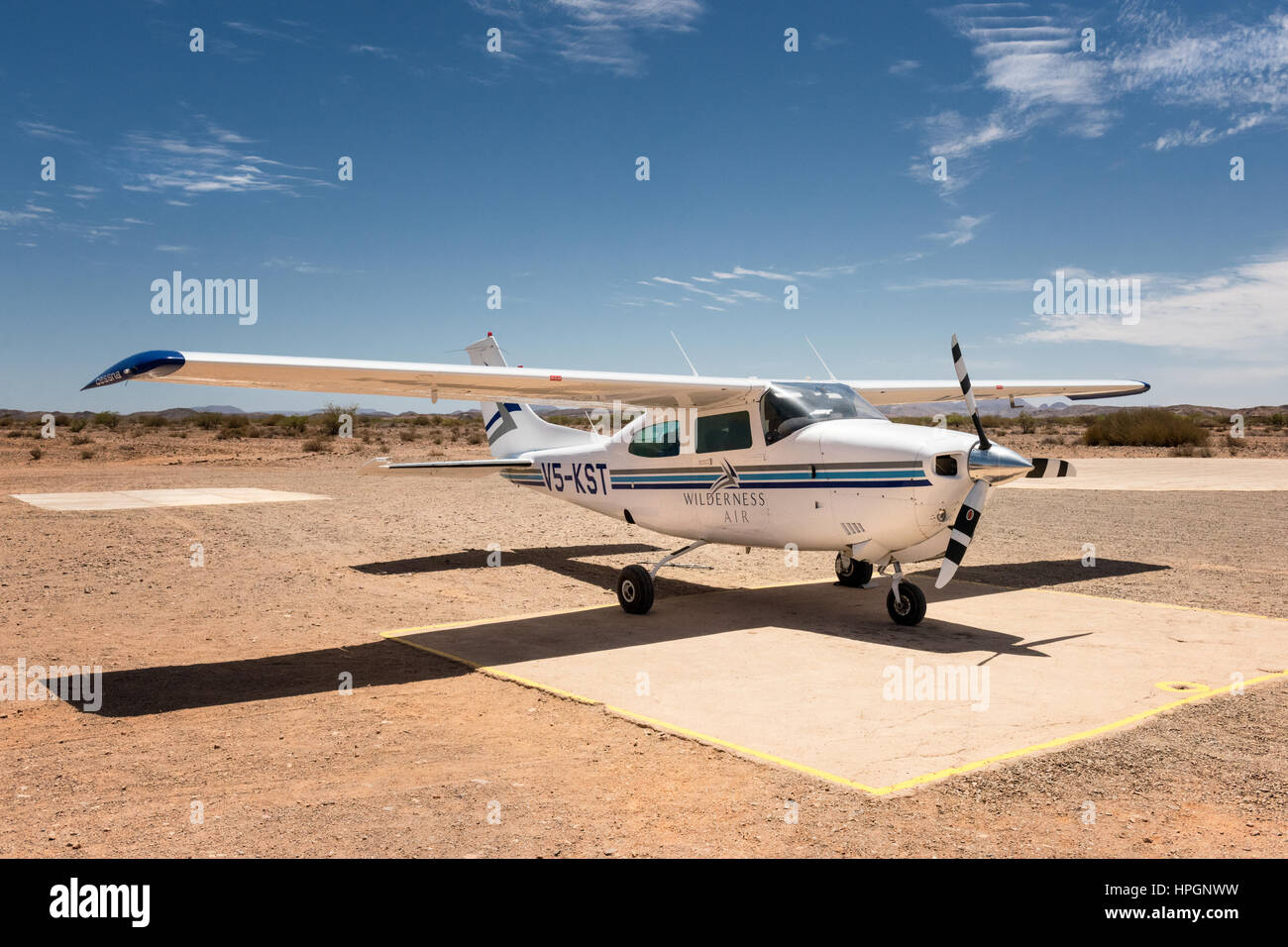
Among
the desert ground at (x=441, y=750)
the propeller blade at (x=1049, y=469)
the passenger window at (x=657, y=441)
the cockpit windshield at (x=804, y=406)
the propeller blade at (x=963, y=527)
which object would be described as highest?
the cockpit windshield at (x=804, y=406)

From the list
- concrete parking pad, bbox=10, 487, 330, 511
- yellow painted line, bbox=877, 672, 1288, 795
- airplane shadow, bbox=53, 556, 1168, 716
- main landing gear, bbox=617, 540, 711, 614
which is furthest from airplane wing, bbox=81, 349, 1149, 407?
concrete parking pad, bbox=10, 487, 330, 511

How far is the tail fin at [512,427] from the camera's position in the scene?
13664 mm

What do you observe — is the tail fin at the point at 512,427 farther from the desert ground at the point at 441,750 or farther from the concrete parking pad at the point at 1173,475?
the concrete parking pad at the point at 1173,475

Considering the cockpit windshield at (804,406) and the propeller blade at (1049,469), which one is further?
the cockpit windshield at (804,406)

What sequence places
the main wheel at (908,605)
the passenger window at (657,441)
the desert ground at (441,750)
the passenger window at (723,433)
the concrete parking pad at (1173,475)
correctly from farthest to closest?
1. the concrete parking pad at (1173,475)
2. the passenger window at (657,441)
3. the passenger window at (723,433)
4. the main wheel at (908,605)
5. the desert ground at (441,750)

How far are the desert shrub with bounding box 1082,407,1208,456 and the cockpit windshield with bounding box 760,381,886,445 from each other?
152 feet

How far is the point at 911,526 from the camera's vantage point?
8352mm

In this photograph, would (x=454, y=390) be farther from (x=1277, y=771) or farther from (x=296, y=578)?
(x=1277, y=771)

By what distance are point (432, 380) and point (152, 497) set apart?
16.9 metres

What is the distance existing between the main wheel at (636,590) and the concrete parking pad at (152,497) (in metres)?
14.7

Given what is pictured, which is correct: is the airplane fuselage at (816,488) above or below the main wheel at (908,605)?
above

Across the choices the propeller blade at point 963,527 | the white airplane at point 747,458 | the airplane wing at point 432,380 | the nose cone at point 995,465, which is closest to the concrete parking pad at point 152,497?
the white airplane at point 747,458

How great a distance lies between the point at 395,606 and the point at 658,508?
3.47 meters
